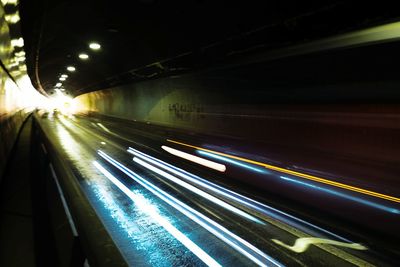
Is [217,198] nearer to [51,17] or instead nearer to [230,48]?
[230,48]

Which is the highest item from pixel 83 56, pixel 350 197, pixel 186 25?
pixel 186 25

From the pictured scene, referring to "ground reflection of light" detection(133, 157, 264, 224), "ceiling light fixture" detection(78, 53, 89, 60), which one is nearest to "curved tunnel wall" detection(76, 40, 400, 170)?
"ceiling light fixture" detection(78, 53, 89, 60)

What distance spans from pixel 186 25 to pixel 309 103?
5.50m

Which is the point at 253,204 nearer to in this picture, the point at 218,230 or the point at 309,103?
the point at 218,230

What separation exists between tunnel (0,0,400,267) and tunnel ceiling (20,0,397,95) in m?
0.06

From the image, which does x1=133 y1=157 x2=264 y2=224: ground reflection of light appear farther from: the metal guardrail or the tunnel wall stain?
the tunnel wall stain

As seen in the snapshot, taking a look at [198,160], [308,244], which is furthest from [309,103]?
[308,244]

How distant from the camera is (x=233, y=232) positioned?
19.4 feet

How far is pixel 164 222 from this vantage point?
6371 millimetres

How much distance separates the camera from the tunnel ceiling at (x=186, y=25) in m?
8.07

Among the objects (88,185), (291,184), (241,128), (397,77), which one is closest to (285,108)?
(241,128)

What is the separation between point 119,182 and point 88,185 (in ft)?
2.67

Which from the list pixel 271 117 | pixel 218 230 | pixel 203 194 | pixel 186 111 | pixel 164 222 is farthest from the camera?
pixel 186 111

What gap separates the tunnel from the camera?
544 centimetres
